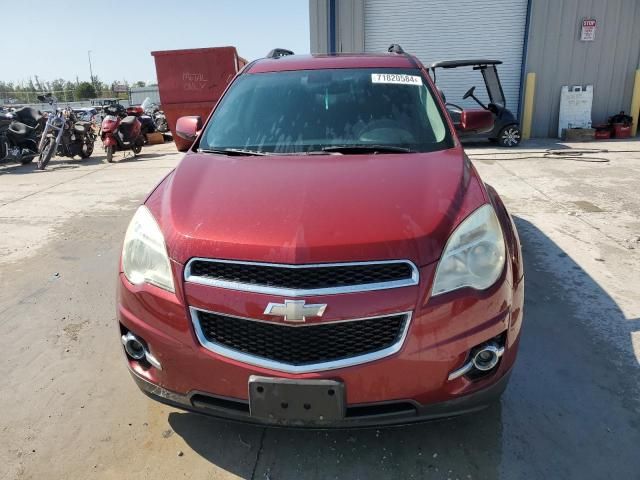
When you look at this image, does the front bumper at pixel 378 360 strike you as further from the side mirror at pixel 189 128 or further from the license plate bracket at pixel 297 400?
the side mirror at pixel 189 128

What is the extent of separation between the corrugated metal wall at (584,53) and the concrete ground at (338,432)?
9233 millimetres

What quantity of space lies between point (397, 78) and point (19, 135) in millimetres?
10959

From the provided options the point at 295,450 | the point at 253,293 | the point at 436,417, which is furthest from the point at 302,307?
the point at 295,450

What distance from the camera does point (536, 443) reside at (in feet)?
6.88

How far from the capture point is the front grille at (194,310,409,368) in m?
1.72

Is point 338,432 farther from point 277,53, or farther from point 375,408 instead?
point 277,53

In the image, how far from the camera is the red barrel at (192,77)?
40.4 ft

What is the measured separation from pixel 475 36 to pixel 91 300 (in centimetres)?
1231

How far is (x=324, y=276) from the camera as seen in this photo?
171 cm

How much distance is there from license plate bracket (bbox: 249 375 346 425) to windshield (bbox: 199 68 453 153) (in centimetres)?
139

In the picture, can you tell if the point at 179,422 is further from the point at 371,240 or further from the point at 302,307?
the point at 371,240

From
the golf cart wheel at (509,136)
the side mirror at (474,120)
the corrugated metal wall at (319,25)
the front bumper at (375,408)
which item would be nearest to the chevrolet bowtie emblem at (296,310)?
the front bumper at (375,408)

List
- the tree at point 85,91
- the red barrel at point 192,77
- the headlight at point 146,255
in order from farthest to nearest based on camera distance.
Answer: the tree at point 85,91, the red barrel at point 192,77, the headlight at point 146,255

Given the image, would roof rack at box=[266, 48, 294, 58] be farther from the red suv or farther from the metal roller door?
the metal roller door
